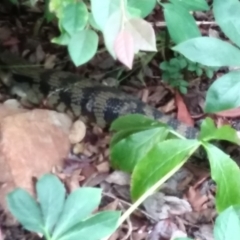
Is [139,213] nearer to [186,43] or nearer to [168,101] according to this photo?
[168,101]

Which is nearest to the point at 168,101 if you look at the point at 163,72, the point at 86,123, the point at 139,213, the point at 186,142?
the point at 163,72

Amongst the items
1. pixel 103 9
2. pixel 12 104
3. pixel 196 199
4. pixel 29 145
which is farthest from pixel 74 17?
pixel 12 104

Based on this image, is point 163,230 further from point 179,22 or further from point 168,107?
point 179,22

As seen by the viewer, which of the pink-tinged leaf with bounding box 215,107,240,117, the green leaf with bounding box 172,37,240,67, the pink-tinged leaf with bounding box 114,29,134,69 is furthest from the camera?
the pink-tinged leaf with bounding box 215,107,240,117

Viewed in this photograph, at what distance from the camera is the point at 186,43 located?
1234mm

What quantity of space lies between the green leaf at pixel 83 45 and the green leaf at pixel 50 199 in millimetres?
233

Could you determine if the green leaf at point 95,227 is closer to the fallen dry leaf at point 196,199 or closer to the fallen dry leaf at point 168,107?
the fallen dry leaf at point 196,199

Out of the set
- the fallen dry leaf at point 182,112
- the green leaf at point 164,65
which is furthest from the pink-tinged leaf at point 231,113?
the green leaf at point 164,65

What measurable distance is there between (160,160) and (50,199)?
35 cm

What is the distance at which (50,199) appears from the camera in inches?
44.4

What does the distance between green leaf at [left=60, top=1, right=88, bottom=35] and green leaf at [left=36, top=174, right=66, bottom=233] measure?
281mm

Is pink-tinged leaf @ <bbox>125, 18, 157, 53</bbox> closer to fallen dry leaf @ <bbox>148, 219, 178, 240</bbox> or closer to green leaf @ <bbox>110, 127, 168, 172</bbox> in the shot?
green leaf @ <bbox>110, 127, 168, 172</bbox>

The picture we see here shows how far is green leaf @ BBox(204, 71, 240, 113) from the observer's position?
1.27 m

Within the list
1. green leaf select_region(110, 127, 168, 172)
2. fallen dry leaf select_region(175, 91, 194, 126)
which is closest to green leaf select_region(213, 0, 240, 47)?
green leaf select_region(110, 127, 168, 172)
